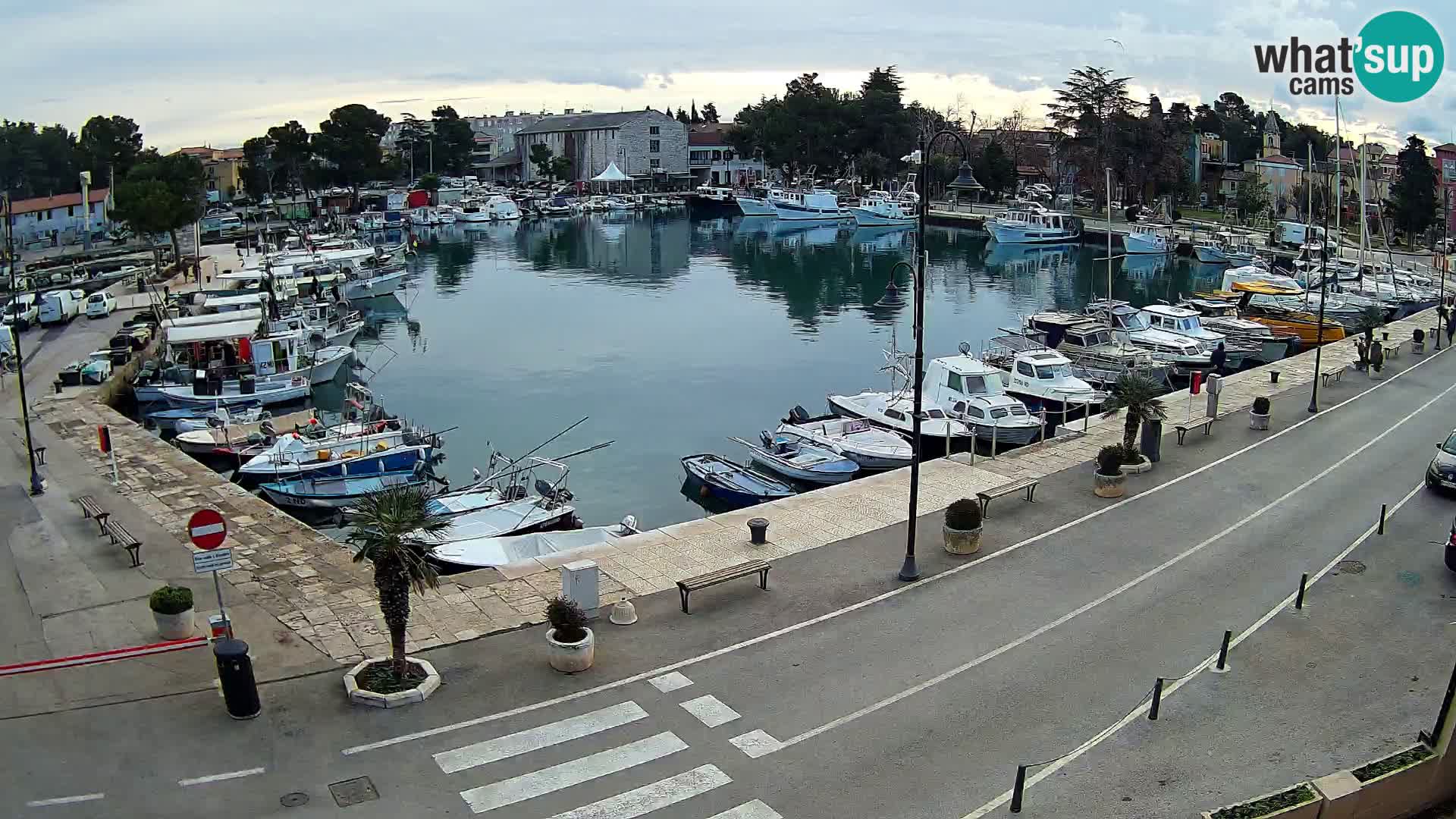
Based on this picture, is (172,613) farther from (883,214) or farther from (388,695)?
(883,214)

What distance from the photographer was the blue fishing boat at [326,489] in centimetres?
3100

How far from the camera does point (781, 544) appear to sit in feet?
73.1

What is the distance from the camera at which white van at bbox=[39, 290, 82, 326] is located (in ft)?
174

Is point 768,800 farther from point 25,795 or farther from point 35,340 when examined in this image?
point 35,340

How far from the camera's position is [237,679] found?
14805 mm

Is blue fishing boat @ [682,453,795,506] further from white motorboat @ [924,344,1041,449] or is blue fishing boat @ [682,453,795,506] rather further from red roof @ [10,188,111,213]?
red roof @ [10,188,111,213]

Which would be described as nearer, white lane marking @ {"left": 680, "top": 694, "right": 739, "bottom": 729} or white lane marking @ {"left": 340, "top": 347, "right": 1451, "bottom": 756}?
white lane marking @ {"left": 340, "top": 347, "right": 1451, "bottom": 756}

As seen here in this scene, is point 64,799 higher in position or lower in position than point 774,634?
lower

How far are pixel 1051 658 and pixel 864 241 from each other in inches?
3977

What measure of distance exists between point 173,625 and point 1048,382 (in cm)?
2932

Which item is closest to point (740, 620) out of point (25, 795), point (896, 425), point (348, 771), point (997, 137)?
point (348, 771)

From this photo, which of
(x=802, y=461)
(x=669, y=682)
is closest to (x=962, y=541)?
(x=669, y=682)

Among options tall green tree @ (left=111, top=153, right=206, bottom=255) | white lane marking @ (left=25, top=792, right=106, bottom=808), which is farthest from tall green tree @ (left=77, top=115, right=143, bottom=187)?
white lane marking @ (left=25, top=792, right=106, bottom=808)

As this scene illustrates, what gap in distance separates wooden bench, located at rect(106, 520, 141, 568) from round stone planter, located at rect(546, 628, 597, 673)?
9508 mm
